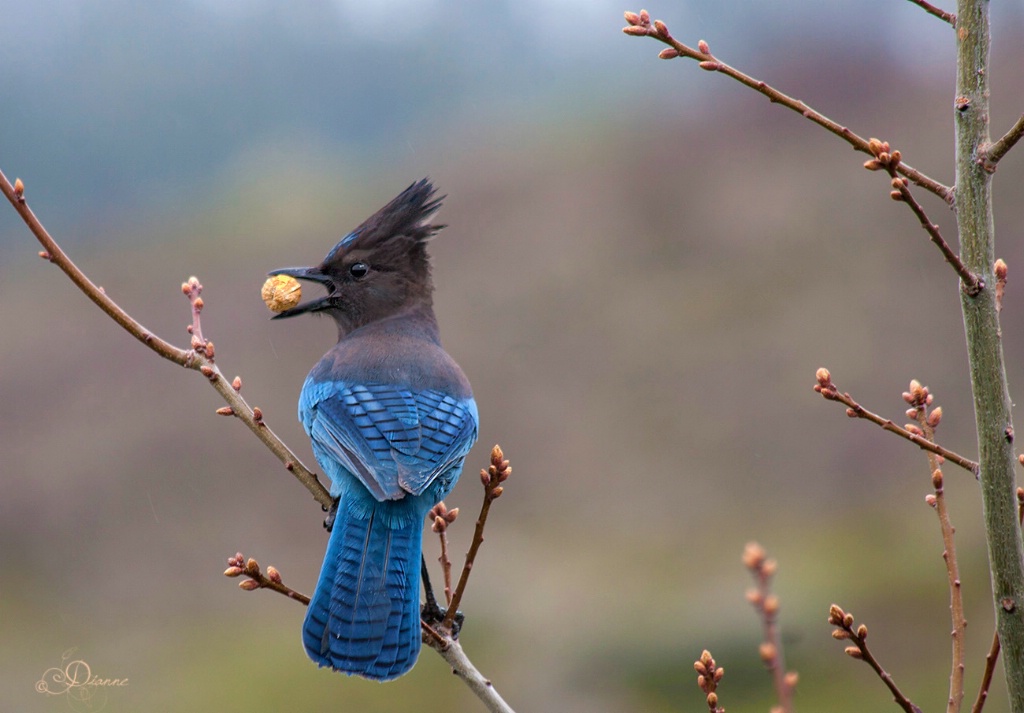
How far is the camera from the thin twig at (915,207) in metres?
2.00

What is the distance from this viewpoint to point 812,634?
9016 millimetres

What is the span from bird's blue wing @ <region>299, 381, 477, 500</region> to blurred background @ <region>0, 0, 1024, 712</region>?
17.9 ft

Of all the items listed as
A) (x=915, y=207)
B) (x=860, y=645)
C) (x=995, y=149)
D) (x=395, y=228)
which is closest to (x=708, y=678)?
(x=860, y=645)

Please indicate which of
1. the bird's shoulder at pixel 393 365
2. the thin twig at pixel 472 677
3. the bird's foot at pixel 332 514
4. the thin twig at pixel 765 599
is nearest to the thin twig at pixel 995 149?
the thin twig at pixel 765 599

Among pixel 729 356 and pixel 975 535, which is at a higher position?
pixel 729 356

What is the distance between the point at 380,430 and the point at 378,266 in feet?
3.25

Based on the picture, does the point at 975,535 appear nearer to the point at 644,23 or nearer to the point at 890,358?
the point at 890,358

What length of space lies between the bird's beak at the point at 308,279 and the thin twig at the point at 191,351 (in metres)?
0.91

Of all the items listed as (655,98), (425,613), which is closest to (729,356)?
(655,98)

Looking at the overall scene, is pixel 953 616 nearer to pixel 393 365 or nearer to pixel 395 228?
pixel 393 365

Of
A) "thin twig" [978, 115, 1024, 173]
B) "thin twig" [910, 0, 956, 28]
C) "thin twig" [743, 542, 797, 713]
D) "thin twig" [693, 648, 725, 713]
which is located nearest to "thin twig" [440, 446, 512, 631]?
"thin twig" [693, 648, 725, 713]

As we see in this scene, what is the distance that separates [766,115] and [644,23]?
15.8m

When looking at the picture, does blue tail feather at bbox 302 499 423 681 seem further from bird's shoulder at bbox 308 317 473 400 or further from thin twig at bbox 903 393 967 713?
thin twig at bbox 903 393 967 713

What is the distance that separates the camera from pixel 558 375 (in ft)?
45.5
